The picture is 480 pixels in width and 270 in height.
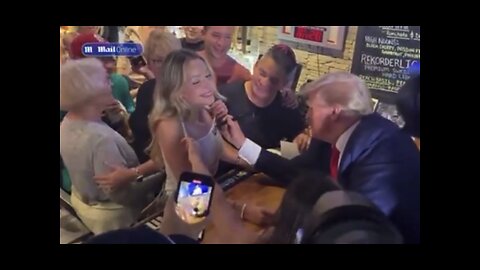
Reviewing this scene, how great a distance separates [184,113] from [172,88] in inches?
3.2

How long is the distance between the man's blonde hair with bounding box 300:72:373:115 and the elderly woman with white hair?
0.59 meters

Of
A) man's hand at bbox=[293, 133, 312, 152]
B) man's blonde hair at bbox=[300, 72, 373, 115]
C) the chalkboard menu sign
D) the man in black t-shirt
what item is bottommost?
man's hand at bbox=[293, 133, 312, 152]

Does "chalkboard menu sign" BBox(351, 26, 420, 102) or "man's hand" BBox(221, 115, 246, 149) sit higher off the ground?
"chalkboard menu sign" BBox(351, 26, 420, 102)

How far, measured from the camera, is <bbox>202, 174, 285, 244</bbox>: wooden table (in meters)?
1.83

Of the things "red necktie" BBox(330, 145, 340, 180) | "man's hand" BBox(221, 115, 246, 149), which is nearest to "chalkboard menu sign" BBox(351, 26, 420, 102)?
"red necktie" BBox(330, 145, 340, 180)

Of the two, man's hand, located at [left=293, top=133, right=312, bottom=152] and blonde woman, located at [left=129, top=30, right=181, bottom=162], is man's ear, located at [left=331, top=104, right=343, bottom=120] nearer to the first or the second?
man's hand, located at [left=293, top=133, right=312, bottom=152]

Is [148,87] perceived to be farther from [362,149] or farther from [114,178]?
[362,149]

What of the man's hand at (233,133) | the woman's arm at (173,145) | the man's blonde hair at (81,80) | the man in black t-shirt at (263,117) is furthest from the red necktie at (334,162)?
the man's blonde hair at (81,80)

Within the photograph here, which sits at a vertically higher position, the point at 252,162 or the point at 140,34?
the point at 140,34

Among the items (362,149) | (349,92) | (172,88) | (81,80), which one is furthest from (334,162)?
(81,80)
